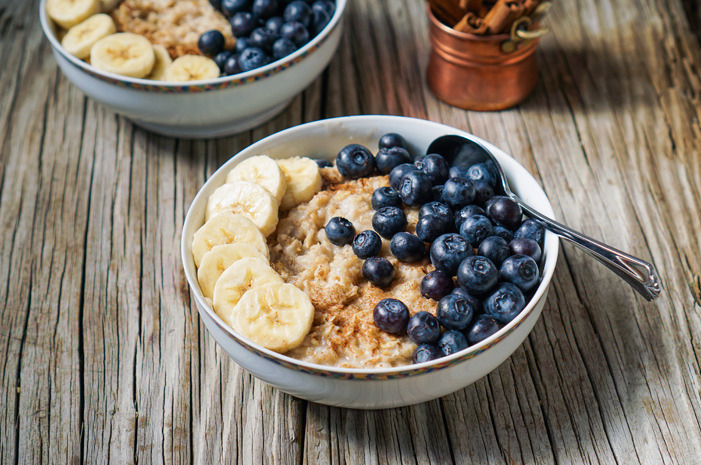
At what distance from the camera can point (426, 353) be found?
4.71 ft

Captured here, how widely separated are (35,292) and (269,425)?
834mm

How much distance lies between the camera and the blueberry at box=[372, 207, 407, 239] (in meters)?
1.66

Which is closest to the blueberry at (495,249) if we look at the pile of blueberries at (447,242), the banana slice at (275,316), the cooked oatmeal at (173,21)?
the pile of blueberries at (447,242)

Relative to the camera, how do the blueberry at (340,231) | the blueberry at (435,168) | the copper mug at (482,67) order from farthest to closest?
the copper mug at (482,67), the blueberry at (435,168), the blueberry at (340,231)

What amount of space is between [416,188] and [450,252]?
219 mm

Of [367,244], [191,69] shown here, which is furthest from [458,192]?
[191,69]

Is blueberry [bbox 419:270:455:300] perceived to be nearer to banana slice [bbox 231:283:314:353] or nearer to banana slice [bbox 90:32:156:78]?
banana slice [bbox 231:283:314:353]

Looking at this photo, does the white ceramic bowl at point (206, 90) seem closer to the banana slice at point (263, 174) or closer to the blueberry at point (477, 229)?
the banana slice at point (263, 174)

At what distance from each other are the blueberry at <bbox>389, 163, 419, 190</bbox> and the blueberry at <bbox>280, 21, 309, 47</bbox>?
699mm

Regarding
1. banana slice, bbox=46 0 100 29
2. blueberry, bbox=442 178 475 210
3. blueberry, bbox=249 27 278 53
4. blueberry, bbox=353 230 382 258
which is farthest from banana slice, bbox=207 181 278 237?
banana slice, bbox=46 0 100 29

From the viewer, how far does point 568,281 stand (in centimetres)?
192

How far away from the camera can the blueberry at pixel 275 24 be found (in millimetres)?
2230

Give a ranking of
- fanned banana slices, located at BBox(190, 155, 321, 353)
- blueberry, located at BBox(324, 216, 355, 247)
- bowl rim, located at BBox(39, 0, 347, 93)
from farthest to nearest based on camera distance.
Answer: bowl rim, located at BBox(39, 0, 347, 93) < blueberry, located at BBox(324, 216, 355, 247) < fanned banana slices, located at BBox(190, 155, 321, 353)

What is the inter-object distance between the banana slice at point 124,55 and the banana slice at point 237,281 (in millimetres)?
922
